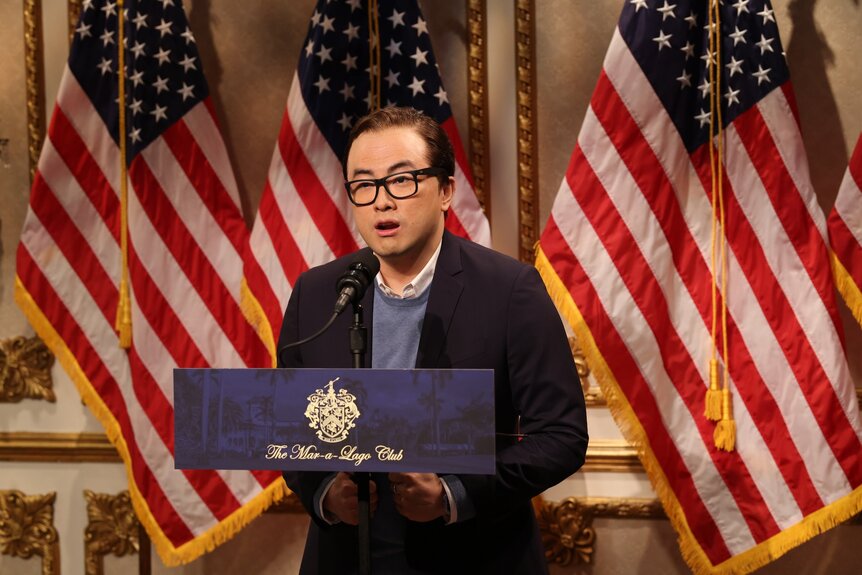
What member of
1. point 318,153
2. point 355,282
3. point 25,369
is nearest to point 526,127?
point 318,153

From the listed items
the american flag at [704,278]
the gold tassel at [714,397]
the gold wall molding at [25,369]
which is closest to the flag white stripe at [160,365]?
the gold wall molding at [25,369]

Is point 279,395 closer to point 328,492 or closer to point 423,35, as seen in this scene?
point 328,492

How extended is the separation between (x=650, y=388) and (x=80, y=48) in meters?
2.26

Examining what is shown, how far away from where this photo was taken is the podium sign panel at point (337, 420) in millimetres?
1332

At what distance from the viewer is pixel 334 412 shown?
1.36 m

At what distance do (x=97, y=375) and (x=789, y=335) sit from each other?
238cm

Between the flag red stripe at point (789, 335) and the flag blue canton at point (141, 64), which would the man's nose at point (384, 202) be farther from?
the flag blue canton at point (141, 64)

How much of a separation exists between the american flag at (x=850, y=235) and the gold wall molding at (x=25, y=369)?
2.82 m

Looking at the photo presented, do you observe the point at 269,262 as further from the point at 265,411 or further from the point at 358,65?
the point at 265,411

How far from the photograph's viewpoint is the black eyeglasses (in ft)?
5.59

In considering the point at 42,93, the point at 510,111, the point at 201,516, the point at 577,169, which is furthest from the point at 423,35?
the point at 201,516

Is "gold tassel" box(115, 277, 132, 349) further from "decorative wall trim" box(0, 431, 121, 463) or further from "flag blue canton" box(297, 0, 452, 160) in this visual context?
"flag blue canton" box(297, 0, 452, 160)

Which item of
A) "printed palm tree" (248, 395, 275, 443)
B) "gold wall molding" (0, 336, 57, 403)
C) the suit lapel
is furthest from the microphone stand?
"gold wall molding" (0, 336, 57, 403)

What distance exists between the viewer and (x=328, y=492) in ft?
5.37
